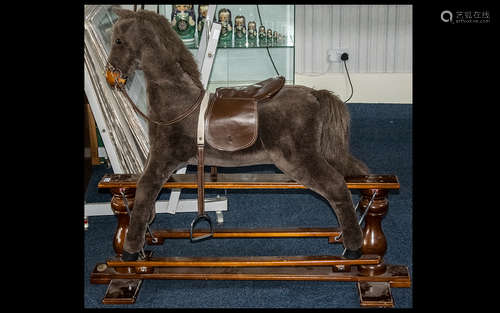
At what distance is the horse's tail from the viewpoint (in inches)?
93.7

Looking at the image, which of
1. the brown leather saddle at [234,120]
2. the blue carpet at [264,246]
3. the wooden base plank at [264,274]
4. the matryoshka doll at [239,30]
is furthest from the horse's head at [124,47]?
the matryoshka doll at [239,30]

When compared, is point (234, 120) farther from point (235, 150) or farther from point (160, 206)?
point (160, 206)

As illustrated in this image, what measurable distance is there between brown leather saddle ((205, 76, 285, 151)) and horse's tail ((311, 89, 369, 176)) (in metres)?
0.23

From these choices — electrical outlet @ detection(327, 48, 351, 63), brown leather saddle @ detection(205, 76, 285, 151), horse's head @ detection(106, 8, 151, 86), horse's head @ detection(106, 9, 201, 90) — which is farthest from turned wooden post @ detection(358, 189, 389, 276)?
electrical outlet @ detection(327, 48, 351, 63)

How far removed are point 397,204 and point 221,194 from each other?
4.31 ft

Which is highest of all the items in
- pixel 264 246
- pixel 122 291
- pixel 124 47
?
pixel 124 47

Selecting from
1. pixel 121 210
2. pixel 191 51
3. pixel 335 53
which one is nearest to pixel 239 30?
pixel 191 51

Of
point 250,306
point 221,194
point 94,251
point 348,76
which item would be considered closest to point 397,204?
point 221,194

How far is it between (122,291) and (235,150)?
94cm

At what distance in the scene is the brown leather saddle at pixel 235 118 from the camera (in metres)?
2.26

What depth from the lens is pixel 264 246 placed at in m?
3.09

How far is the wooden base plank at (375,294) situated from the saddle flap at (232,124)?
0.94 metres

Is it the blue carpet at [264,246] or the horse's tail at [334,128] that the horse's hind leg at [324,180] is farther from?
the blue carpet at [264,246]

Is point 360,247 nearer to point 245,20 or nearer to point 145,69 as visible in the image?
point 145,69
